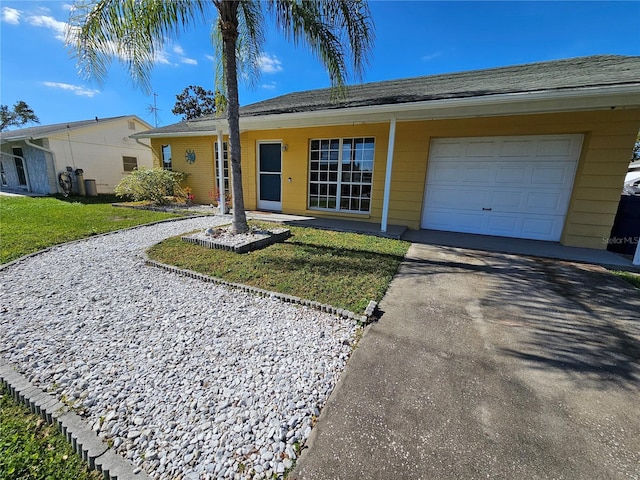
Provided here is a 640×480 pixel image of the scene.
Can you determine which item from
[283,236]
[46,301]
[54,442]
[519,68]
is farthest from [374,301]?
[519,68]

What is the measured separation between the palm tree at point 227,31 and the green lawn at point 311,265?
1.22 metres

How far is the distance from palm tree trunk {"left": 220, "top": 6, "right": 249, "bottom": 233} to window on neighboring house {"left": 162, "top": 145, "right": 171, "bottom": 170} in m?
7.99

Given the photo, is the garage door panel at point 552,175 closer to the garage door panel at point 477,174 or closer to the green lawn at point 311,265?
the garage door panel at point 477,174

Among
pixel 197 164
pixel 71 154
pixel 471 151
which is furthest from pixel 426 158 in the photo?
pixel 71 154

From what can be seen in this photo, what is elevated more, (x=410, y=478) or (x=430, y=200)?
(x=430, y=200)

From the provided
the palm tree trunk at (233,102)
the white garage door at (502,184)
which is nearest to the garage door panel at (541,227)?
the white garage door at (502,184)

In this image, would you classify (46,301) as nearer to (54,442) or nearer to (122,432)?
(54,442)

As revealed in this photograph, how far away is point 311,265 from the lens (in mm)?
4352

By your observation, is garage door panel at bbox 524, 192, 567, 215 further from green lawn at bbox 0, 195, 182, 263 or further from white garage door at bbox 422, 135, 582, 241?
green lawn at bbox 0, 195, 182, 263

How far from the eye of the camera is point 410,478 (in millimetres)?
1395

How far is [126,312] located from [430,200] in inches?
277

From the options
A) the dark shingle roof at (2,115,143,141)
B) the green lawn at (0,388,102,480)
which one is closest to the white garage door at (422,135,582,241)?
the green lawn at (0,388,102,480)

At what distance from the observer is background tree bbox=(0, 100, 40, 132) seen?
39.5 metres

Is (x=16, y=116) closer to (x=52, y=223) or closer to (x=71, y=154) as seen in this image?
(x=71, y=154)
